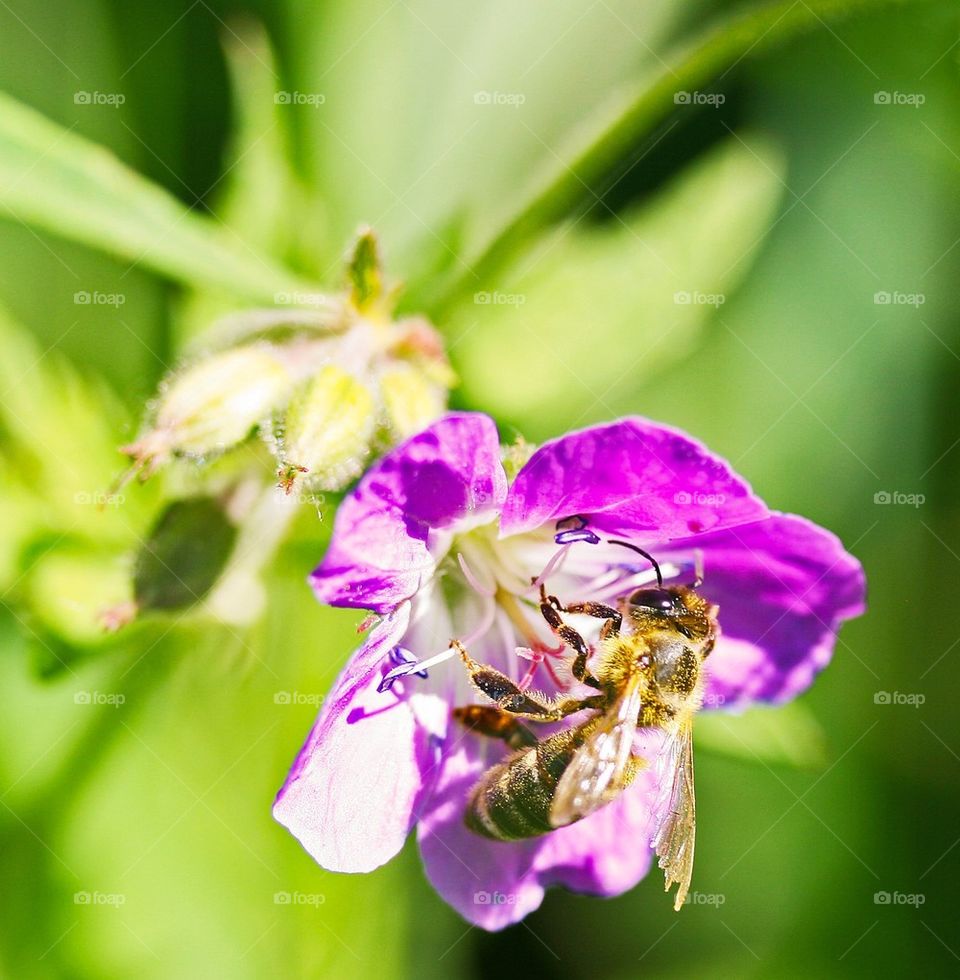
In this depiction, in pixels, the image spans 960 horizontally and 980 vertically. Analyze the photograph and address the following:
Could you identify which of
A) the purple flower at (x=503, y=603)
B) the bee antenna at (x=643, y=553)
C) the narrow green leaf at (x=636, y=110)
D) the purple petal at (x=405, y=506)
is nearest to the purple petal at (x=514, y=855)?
the purple flower at (x=503, y=603)

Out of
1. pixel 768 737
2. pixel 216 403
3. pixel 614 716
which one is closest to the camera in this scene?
pixel 614 716

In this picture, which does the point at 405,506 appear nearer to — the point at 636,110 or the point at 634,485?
the point at 634,485

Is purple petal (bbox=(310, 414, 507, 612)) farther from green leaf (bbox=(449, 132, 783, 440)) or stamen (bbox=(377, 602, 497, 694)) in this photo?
green leaf (bbox=(449, 132, 783, 440))

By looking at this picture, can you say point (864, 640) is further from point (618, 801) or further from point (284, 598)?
point (284, 598)

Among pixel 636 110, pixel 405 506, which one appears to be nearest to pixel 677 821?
pixel 405 506

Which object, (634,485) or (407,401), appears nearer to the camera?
(634,485)

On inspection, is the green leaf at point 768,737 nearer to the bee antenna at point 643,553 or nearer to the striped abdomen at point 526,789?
the bee antenna at point 643,553
